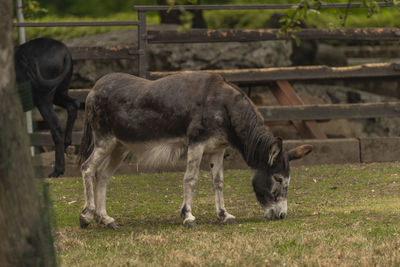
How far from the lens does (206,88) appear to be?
806 cm

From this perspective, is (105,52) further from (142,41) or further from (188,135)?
(188,135)

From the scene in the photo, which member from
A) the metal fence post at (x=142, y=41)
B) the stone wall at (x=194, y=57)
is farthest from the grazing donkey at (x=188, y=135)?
the stone wall at (x=194, y=57)

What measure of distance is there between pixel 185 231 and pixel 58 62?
5.61 metres

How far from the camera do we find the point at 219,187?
818cm

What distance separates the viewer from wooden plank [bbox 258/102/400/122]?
41.3 ft

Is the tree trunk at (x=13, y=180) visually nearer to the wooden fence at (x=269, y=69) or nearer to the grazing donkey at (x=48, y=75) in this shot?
the grazing donkey at (x=48, y=75)

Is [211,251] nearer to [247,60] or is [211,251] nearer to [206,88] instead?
[206,88]

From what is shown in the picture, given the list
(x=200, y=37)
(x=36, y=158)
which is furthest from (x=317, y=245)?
(x=200, y=37)

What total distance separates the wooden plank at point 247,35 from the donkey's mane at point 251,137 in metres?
4.57

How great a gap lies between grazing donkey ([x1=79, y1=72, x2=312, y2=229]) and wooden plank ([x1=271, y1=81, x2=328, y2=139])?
195 inches

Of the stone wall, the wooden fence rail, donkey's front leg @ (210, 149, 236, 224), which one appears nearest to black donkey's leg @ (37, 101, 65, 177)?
the wooden fence rail

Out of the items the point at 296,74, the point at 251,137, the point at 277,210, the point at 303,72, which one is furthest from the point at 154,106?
the point at 303,72

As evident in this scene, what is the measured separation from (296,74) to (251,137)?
515cm

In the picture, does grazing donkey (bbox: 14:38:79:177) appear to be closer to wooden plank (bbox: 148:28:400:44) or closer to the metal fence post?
the metal fence post
